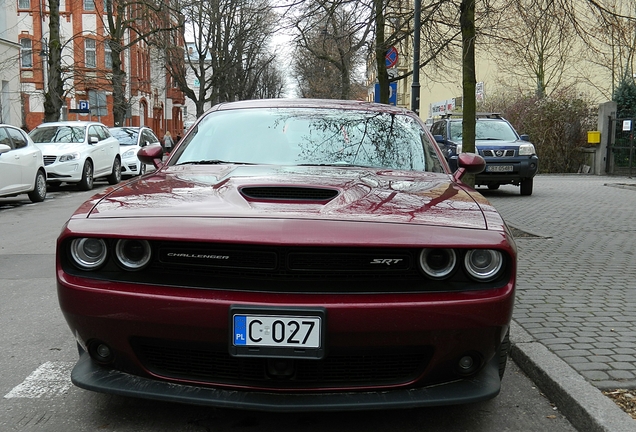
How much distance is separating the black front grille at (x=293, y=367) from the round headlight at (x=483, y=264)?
37 centimetres

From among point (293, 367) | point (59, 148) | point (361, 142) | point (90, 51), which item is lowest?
point (293, 367)

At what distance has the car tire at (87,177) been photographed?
55.7ft

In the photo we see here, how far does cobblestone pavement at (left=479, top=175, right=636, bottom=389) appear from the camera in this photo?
13.2ft

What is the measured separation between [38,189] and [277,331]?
12.8 meters

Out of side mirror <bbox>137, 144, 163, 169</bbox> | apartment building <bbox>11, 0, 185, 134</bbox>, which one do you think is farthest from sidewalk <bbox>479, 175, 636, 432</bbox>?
apartment building <bbox>11, 0, 185, 134</bbox>

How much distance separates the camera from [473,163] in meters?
4.30

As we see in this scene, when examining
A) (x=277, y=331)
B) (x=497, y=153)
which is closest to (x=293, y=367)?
(x=277, y=331)

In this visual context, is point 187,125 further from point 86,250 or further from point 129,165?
point 86,250

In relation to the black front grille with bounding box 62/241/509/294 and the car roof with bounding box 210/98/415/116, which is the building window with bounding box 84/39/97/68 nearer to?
the car roof with bounding box 210/98/415/116

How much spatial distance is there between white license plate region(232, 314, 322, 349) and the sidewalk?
4.61ft

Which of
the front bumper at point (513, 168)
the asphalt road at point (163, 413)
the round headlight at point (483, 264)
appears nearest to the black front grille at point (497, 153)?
the front bumper at point (513, 168)

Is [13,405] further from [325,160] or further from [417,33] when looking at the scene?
[417,33]

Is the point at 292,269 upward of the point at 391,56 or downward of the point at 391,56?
downward

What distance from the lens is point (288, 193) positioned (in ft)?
10.3
